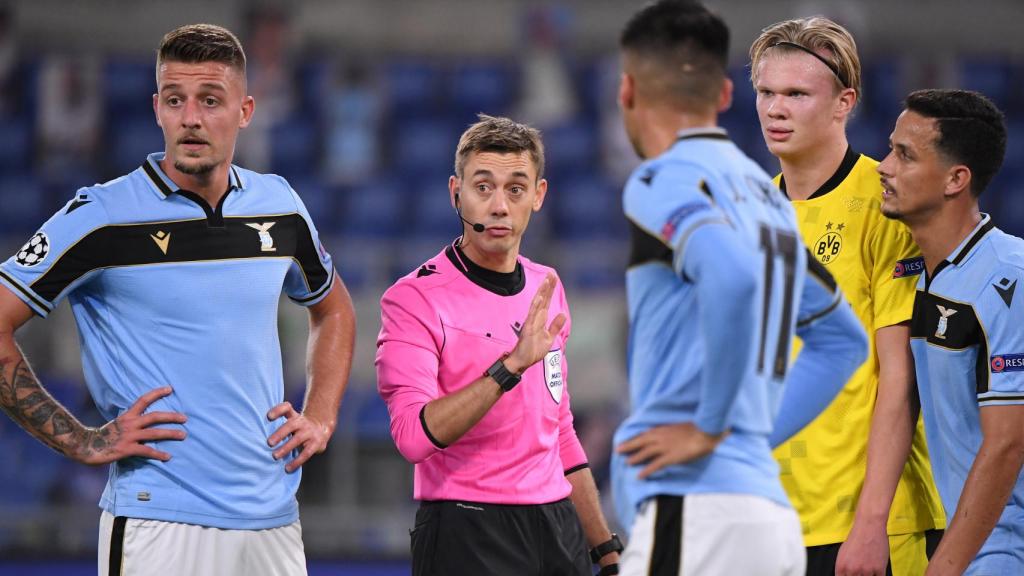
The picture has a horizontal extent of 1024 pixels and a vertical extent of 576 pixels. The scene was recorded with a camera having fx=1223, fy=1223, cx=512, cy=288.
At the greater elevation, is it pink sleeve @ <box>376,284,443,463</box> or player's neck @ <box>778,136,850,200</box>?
player's neck @ <box>778,136,850,200</box>

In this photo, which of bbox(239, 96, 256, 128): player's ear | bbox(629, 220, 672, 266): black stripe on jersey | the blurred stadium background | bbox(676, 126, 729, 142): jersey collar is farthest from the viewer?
the blurred stadium background

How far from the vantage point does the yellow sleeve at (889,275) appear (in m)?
4.14

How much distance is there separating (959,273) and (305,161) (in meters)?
10.1

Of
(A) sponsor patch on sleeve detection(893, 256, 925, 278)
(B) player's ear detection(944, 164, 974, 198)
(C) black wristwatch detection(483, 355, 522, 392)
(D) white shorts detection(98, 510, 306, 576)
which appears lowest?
(D) white shorts detection(98, 510, 306, 576)

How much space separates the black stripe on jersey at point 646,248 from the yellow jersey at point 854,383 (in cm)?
132

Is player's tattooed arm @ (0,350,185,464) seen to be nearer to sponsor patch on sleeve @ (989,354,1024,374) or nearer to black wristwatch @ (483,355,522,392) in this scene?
black wristwatch @ (483,355,522,392)

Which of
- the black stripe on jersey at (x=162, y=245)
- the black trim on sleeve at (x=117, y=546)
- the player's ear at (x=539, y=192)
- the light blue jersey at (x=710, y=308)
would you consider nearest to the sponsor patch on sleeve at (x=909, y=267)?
the light blue jersey at (x=710, y=308)

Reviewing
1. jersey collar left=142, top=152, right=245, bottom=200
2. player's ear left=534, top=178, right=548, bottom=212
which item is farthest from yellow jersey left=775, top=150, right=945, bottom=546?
jersey collar left=142, top=152, right=245, bottom=200

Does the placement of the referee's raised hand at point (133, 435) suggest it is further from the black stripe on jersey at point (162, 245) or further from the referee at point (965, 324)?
the referee at point (965, 324)

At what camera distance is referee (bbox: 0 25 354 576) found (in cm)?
382

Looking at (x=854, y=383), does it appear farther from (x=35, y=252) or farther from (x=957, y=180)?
(x=35, y=252)

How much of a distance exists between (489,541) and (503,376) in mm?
583

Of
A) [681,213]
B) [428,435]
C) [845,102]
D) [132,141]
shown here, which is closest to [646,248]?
[681,213]

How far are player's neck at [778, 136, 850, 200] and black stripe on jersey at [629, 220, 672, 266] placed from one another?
4.89 feet
